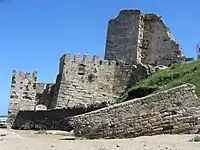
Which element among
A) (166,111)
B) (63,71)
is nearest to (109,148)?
(166,111)

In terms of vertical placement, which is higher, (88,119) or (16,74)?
(16,74)

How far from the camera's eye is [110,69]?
33281 millimetres

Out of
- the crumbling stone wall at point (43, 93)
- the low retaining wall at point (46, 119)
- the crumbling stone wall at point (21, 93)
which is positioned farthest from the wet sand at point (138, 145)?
the crumbling stone wall at point (43, 93)

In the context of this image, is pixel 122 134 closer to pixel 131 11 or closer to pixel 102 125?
pixel 102 125

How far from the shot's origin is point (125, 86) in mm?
32656

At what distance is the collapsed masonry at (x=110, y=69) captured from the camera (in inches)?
1259

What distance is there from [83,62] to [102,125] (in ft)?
55.0

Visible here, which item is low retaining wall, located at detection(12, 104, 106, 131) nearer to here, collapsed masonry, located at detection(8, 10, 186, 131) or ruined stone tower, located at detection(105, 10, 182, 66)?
collapsed masonry, located at detection(8, 10, 186, 131)

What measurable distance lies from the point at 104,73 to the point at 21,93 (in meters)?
6.12

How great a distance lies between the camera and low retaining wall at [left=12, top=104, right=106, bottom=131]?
28.3 metres

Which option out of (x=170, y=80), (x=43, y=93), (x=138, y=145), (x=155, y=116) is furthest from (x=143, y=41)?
(x=138, y=145)

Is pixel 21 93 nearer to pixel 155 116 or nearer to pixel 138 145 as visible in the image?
pixel 155 116

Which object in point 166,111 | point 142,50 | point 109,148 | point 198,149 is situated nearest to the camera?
point 198,149

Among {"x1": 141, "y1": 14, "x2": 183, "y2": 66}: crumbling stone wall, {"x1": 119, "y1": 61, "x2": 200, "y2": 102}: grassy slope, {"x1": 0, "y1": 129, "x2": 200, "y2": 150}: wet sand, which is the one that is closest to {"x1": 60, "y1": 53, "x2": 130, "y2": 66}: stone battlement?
{"x1": 141, "y1": 14, "x2": 183, "y2": 66}: crumbling stone wall
